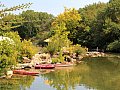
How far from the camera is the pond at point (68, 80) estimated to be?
16.0 meters

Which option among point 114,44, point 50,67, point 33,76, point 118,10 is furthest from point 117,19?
point 33,76

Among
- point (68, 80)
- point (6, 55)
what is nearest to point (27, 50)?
point (6, 55)

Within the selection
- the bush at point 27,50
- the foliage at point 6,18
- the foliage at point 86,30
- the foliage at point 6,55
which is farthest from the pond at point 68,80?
the foliage at point 86,30

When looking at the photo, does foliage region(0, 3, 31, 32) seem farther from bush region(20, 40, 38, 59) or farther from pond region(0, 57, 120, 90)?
bush region(20, 40, 38, 59)

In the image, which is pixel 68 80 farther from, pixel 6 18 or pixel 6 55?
pixel 6 18

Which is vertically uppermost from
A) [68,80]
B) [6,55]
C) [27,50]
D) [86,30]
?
[86,30]

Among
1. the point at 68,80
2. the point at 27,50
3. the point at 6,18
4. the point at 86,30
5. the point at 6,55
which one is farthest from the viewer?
the point at 86,30

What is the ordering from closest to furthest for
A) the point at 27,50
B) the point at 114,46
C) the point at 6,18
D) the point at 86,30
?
the point at 6,18 < the point at 27,50 < the point at 114,46 < the point at 86,30

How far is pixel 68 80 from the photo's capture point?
60.6 ft

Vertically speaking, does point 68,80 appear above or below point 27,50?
below

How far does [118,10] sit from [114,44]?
5635 millimetres

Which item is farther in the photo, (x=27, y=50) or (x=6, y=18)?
(x=27, y=50)

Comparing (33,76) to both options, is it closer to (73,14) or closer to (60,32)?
(60,32)

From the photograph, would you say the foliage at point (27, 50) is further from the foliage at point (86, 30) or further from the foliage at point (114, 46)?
the foliage at point (86, 30)
